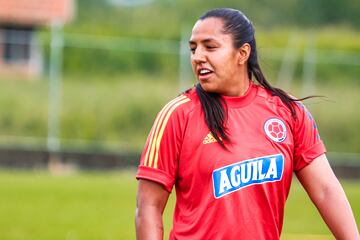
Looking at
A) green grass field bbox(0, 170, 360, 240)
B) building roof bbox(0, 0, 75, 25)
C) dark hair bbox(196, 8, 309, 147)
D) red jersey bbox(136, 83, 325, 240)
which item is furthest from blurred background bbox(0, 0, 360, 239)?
red jersey bbox(136, 83, 325, 240)

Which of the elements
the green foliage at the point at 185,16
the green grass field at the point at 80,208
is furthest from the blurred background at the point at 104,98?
the green foliage at the point at 185,16

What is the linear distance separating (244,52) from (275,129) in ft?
1.36

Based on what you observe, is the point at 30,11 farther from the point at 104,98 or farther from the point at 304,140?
the point at 304,140

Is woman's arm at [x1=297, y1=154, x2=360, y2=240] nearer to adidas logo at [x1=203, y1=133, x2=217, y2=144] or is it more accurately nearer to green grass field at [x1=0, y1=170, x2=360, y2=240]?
adidas logo at [x1=203, y1=133, x2=217, y2=144]

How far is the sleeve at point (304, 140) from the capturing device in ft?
16.6

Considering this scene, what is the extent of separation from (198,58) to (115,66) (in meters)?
18.8

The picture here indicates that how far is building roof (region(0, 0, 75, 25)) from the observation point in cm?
Answer: 2956

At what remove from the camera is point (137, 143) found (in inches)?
875

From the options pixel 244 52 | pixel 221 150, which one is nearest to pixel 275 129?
pixel 221 150

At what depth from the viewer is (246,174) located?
4.83 m

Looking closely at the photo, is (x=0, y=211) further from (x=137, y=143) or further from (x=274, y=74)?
(x=274, y=74)

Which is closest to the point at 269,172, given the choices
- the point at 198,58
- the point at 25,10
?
the point at 198,58

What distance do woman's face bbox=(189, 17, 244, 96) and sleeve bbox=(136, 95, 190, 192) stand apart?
0.23 metres

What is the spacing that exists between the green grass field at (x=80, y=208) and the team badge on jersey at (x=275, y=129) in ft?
21.7
